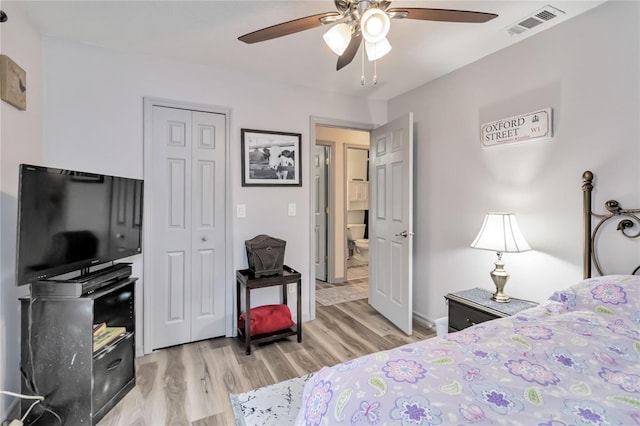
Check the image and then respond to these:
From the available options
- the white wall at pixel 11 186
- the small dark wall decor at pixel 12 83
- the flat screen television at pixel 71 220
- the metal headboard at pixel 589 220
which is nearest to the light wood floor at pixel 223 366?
the white wall at pixel 11 186

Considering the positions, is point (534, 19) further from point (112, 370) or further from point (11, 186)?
point (112, 370)

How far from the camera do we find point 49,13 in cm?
Answer: 190

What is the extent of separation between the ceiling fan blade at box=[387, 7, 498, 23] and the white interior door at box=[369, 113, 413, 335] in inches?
51.3

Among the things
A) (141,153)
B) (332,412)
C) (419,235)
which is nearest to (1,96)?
(141,153)

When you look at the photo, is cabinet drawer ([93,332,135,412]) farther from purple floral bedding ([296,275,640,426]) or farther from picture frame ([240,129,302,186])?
picture frame ([240,129,302,186])

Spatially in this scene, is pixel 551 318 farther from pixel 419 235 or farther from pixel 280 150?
pixel 280 150

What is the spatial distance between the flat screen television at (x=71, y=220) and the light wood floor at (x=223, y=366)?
89 centimetres

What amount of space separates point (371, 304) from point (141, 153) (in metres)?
2.77

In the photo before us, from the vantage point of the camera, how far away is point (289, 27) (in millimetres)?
1498

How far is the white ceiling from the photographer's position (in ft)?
5.96

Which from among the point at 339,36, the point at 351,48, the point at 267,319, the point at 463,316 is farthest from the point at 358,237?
the point at 339,36

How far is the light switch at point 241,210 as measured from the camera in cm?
281

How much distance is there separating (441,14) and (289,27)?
73 centimetres

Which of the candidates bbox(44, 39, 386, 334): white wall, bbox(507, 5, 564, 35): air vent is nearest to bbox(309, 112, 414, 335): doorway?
bbox(44, 39, 386, 334): white wall
